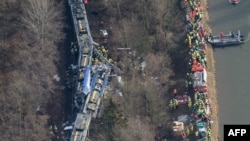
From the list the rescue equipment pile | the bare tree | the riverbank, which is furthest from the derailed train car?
the riverbank

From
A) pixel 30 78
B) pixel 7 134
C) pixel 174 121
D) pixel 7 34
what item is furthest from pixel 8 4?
pixel 174 121

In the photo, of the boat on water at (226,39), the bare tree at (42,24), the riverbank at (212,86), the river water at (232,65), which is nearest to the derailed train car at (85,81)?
the bare tree at (42,24)

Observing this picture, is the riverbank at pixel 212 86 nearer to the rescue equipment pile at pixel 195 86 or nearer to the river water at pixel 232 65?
the river water at pixel 232 65

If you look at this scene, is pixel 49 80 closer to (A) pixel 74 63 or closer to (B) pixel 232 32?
(A) pixel 74 63

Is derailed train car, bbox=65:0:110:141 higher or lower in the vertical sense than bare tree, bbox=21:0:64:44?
lower

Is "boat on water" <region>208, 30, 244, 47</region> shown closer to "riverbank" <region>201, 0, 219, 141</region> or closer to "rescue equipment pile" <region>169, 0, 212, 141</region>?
"riverbank" <region>201, 0, 219, 141</region>
